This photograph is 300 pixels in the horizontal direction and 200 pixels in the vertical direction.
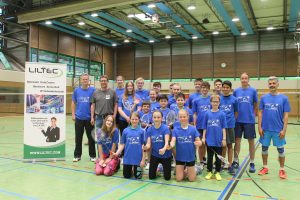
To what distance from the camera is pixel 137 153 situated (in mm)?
4898

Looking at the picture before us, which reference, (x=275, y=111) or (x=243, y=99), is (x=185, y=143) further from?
(x=275, y=111)

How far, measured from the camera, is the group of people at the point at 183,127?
4.88 metres

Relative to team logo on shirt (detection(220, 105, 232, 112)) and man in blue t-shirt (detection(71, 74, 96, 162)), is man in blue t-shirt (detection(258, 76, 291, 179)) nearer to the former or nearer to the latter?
team logo on shirt (detection(220, 105, 232, 112))

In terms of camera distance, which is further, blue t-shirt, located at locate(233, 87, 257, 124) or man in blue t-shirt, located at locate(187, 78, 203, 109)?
man in blue t-shirt, located at locate(187, 78, 203, 109)

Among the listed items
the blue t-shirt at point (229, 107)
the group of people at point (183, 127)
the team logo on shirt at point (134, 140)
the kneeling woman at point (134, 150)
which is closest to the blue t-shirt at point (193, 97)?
the group of people at point (183, 127)

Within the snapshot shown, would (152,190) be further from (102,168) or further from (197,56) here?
(197,56)

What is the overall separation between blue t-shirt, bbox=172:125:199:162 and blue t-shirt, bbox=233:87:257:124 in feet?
3.82

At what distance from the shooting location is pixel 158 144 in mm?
4902

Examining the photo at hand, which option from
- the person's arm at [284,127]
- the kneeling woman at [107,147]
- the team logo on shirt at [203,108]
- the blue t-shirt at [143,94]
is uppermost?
the blue t-shirt at [143,94]

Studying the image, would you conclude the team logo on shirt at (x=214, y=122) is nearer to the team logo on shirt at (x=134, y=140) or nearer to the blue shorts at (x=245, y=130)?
the blue shorts at (x=245, y=130)

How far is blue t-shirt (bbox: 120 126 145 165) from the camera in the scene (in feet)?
16.0

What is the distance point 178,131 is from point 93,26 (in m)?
18.7

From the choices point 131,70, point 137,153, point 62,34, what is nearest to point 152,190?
point 137,153

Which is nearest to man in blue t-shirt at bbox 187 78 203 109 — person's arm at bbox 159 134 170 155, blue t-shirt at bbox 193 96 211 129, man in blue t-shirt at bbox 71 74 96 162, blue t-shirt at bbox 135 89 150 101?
blue t-shirt at bbox 193 96 211 129
